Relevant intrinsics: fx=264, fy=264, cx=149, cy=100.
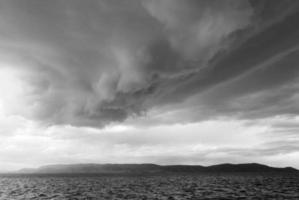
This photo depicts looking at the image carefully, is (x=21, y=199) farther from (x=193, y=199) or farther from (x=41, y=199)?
(x=193, y=199)

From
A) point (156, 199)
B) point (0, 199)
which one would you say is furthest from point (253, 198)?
point (0, 199)

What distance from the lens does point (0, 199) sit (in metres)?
49.9

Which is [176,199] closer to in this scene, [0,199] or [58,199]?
[58,199]

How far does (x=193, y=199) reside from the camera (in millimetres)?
48656

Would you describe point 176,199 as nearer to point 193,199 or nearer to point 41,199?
point 193,199

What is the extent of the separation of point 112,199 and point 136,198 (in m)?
4.65

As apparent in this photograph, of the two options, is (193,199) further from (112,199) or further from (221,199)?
(112,199)

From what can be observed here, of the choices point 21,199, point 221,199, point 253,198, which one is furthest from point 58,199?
point 253,198

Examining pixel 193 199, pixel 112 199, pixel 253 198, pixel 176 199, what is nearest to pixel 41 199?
pixel 112 199

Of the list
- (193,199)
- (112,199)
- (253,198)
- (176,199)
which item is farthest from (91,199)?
(253,198)

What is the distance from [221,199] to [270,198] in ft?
32.9

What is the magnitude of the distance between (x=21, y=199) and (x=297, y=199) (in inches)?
2035

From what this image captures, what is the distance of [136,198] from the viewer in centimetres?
5141

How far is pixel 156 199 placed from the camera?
4975cm
